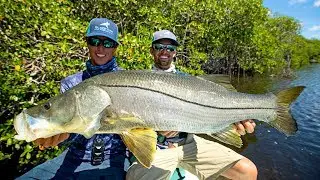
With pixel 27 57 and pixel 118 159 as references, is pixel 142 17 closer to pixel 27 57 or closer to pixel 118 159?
pixel 27 57

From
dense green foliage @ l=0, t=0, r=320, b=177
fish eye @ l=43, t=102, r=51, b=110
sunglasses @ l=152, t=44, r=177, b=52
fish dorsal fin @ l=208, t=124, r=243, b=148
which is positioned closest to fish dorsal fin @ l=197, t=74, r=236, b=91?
fish dorsal fin @ l=208, t=124, r=243, b=148

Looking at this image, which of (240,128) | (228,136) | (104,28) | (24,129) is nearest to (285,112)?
(240,128)

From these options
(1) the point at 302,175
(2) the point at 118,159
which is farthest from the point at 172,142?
(1) the point at 302,175

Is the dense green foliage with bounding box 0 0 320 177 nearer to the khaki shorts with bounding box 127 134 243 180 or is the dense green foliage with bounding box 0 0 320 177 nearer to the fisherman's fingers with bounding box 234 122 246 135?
the khaki shorts with bounding box 127 134 243 180

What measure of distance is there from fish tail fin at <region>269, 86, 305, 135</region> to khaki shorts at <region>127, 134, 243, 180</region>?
5.02 feet

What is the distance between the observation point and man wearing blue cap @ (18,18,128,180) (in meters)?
3.96

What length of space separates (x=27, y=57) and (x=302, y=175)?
8.16 meters

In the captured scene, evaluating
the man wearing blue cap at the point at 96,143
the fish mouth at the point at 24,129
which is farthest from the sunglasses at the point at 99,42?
the fish mouth at the point at 24,129

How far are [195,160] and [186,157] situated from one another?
20cm

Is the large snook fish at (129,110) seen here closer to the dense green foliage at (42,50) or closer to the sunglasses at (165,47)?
the sunglasses at (165,47)

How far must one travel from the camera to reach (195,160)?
16.0 ft

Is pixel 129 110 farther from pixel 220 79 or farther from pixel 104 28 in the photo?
pixel 104 28

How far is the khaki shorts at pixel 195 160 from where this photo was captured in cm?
453

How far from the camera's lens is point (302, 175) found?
909 cm
